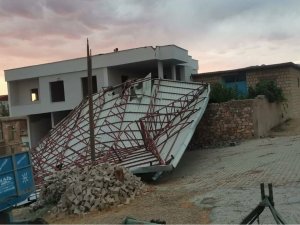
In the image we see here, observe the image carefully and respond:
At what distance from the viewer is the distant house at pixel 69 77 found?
95.0 feet

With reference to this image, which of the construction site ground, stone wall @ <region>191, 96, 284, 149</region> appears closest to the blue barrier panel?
the construction site ground

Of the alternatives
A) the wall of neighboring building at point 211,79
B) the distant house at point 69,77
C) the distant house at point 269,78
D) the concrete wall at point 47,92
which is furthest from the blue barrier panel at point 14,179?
the wall of neighboring building at point 211,79

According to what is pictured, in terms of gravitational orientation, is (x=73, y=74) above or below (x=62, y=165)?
above

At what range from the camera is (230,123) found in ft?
78.5

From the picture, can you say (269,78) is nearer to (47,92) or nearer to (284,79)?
(284,79)

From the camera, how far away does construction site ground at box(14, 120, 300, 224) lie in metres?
9.36

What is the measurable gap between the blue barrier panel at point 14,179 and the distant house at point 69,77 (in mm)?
18771

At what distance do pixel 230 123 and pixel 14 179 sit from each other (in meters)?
15.8

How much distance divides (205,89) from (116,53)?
7.99 metres

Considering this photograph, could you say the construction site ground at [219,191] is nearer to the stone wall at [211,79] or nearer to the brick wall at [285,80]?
the brick wall at [285,80]

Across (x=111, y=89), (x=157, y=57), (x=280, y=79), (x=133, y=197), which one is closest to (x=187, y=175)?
(x=133, y=197)

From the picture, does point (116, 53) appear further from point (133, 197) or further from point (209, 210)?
point (209, 210)

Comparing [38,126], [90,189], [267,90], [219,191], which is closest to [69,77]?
[38,126]

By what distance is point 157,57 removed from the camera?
28453mm
